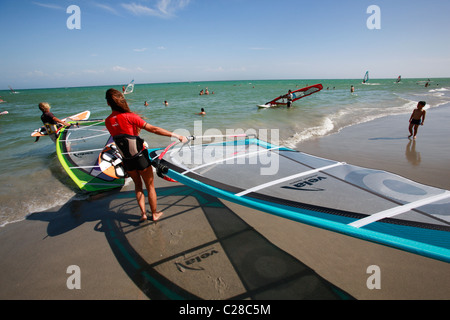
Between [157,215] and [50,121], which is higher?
[50,121]

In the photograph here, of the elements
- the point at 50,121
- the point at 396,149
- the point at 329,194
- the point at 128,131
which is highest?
the point at 50,121

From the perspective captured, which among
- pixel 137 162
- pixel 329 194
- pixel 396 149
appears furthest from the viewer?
pixel 396 149

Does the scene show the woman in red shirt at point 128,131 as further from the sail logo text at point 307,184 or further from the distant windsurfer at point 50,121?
the distant windsurfer at point 50,121

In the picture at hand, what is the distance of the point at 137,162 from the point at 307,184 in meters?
2.38

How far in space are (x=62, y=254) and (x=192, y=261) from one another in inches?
75.5

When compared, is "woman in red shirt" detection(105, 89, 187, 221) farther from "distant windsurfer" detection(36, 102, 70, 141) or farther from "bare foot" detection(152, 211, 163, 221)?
"distant windsurfer" detection(36, 102, 70, 141)

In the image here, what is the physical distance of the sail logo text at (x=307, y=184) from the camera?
8.47ft

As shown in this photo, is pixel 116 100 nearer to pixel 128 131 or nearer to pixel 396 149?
pixel 128 131

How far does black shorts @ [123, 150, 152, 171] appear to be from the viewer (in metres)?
2.87

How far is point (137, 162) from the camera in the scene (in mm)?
2885

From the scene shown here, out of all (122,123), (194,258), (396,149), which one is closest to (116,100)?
(122,123)

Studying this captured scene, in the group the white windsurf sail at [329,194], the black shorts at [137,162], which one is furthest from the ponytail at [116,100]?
the white windsurf sail at [329,194]
